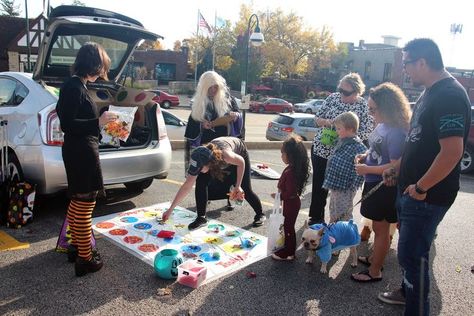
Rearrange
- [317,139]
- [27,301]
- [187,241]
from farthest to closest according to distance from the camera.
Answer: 1. [317,139]
2. [187,241]
3. [27,301]

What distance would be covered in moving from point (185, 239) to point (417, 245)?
7.35 ft

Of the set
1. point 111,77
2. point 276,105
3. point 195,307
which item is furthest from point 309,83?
point 195,307

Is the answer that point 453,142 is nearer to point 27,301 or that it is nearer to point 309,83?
point 27,301

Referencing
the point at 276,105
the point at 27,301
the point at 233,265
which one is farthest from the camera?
the point at 276,105

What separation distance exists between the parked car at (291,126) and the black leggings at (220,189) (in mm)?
9249

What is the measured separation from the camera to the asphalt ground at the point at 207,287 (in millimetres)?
2820

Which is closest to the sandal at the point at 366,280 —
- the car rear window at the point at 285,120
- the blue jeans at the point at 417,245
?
the blue jeans at the point at 417,245

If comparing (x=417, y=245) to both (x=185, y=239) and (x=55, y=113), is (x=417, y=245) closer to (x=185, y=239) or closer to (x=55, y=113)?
(x=185, y=239)

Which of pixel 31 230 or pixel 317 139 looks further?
pixel 317 139

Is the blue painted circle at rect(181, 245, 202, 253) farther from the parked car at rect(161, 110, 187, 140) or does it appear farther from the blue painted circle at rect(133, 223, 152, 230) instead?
the parked car at rect(161, 110, 187, 140)

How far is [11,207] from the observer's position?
405 centimetres

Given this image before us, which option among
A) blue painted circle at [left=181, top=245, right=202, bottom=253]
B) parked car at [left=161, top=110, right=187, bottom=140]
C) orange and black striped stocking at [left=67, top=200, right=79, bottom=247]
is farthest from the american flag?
orange and black striped stocking at [left=67, top=200, right=79, bottom=247]

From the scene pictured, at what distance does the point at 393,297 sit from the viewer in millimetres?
3062

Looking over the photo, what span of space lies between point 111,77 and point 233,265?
3.56 metres
